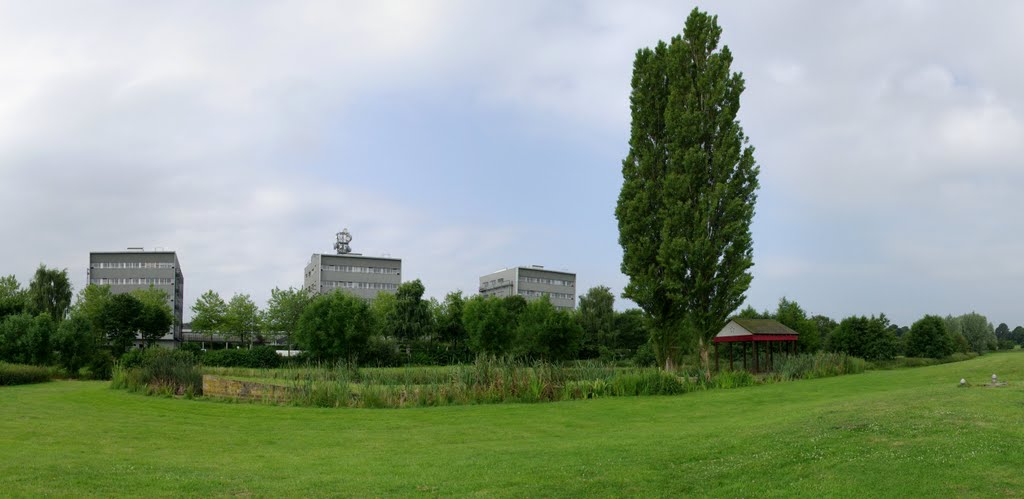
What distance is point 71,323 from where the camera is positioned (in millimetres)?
33844

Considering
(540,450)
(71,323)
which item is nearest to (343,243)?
(71,323)

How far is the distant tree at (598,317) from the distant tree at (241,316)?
32867mm

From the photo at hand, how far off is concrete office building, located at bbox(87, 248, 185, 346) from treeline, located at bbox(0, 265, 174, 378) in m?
22.1

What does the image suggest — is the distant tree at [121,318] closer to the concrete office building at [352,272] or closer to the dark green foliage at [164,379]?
the dark green foliage at [164,379]

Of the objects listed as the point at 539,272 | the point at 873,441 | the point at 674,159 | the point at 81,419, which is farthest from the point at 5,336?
the point at 539,272

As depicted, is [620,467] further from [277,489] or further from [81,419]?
[81,419]

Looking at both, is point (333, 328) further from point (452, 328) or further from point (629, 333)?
point (629, 333)

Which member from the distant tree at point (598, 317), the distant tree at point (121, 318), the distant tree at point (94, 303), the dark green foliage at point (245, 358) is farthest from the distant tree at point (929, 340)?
the distant tree at point (94, 303)

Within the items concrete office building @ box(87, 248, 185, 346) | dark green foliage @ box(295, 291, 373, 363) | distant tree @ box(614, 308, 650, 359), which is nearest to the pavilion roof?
dark green foliage @ box(295, 291, 373, 363)

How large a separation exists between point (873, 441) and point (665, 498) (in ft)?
13.0

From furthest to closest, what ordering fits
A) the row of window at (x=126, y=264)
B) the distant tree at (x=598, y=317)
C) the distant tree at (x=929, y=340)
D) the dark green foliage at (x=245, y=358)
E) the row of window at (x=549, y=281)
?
the row of window at (x=549, y=281) < the row of window at (x=126, y=264) < the distant tree at (x=598, y=317) < the distant tree at (x=929, y=340) < the dark green foliage at (x=245, y=358)

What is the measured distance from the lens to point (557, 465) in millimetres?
9180

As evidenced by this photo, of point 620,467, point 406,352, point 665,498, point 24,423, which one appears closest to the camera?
point 665,498

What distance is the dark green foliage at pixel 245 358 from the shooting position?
4253cm
